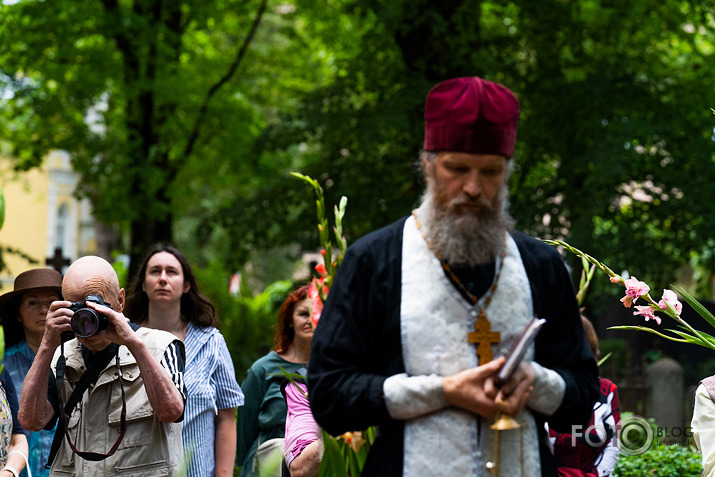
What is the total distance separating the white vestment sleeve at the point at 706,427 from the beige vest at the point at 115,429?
2.08 metres

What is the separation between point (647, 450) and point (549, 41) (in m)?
6.02

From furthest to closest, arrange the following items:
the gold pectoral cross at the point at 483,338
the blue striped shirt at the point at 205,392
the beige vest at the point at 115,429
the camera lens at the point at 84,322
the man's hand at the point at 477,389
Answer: the blue striped shirt at the point at 205,392 < the beige vest at the point at 115,429 < the camera lens at the point at 84,322 < the gold pectoral cross at the point at 483,338 < the man's hand at the point at 477,389

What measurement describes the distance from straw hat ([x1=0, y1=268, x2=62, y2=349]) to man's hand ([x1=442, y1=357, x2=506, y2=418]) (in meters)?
3.08

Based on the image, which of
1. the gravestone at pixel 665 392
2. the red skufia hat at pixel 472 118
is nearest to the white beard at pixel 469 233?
the red skufia hat at pixel 472 118

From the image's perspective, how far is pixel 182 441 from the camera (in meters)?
4.02

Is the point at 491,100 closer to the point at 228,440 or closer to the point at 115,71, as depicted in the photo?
the point at 228,440

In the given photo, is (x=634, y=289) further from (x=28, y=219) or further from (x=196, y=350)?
(x=28, y=219)

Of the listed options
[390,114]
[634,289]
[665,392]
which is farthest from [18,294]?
[665,392]

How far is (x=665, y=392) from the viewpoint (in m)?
11.2

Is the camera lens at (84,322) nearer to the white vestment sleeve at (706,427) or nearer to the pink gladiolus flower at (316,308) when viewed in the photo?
the pink gladiolus flower at (316,308)

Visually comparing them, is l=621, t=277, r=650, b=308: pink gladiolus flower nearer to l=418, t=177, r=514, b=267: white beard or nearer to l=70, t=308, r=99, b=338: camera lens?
l=418, t=177, r=514, b=267: white beard

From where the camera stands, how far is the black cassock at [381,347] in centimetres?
234

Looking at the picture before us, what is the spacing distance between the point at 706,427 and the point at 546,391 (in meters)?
1.91

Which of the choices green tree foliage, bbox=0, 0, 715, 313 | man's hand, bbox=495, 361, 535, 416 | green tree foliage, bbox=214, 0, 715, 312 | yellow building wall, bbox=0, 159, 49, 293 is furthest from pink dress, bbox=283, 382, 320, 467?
yellow building wall, bbox=0, 159, 49, 293
